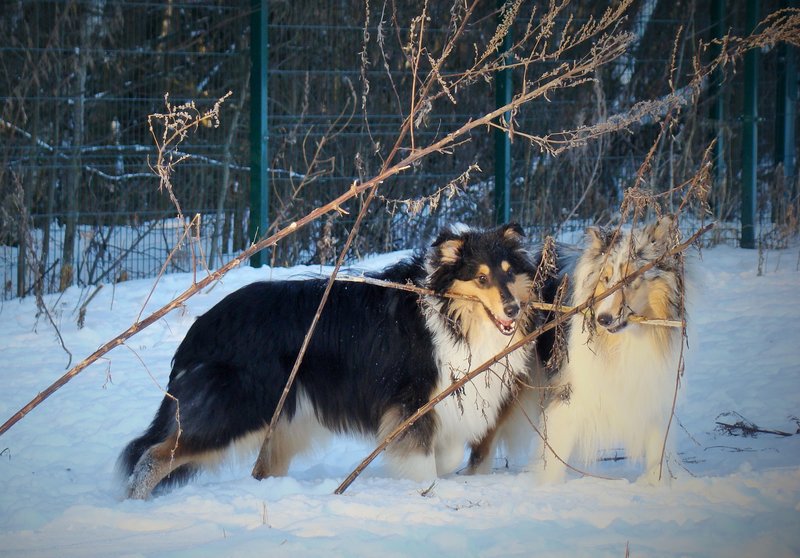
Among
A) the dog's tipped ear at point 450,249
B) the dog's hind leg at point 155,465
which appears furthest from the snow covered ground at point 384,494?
the dog's tipped ear at point 450,249

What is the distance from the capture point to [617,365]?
4309 millimetres

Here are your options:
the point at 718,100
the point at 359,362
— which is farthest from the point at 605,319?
the point at 718,100

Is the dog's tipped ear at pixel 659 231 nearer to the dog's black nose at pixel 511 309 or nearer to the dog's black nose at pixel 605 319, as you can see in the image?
the dog's black nose at pixel 605 319

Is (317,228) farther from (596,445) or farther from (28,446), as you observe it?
(596,445)

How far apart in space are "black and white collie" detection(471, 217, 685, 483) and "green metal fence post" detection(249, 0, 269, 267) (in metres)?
4.16

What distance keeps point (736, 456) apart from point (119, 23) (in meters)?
6.25

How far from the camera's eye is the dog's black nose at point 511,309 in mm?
4387

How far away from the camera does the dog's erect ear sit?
4.65 meters

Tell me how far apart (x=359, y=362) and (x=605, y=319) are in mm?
1299

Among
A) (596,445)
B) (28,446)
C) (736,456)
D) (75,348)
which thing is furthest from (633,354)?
(75,348)

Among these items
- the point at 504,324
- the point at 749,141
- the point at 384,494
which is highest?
the point at 749,141

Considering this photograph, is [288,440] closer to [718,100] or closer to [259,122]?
[259,122]

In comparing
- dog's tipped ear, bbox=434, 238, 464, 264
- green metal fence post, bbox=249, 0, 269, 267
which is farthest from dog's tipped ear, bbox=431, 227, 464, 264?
green metal fence post, bbox=249, 0, 269, 267

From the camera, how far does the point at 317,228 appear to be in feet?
31.0
